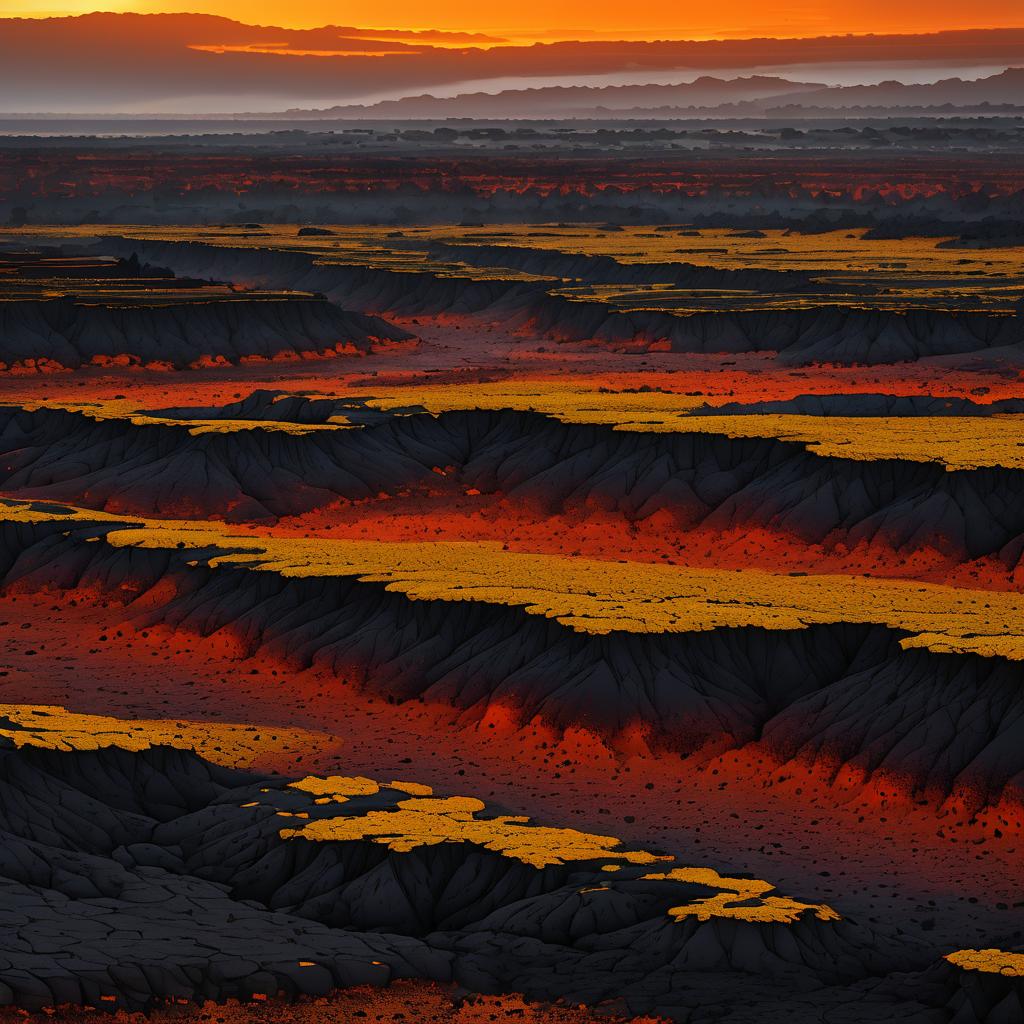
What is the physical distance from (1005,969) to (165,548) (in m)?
21.1

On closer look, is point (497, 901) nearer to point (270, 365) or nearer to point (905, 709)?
point (905, 709)

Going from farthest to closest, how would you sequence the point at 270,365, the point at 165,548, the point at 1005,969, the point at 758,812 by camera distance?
1. the point at 270,365
2. the point at 165,548
3. the point at 758,812
4. the point at 1005,969

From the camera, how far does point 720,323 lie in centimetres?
7362

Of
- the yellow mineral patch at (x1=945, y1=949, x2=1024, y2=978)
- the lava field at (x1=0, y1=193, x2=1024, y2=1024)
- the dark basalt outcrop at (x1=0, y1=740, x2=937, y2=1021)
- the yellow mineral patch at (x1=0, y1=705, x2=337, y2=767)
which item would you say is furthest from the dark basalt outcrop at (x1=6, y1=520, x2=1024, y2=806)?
the yellow mineral patch at (x1=945, y1=949, x2=1024, y2=978)

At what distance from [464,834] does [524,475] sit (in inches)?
943

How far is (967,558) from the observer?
120ft

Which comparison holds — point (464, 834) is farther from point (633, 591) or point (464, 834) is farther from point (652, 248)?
point (652, 248)

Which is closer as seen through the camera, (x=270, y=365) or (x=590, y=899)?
(x=590, y=899)

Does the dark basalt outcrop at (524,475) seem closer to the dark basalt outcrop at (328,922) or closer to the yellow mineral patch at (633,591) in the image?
the yellow mineral patch at (633,591)

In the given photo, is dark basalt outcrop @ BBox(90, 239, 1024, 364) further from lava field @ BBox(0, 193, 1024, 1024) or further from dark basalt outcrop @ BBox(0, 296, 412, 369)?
dark basalt outcrop @ BBox(0, 296, 412, 369)

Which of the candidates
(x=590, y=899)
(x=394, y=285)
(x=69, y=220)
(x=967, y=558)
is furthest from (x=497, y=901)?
(x=69, y=220)

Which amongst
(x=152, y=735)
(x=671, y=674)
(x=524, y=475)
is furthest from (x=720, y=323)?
(x=152, y=735)

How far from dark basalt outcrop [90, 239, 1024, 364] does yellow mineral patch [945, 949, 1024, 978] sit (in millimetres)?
53065

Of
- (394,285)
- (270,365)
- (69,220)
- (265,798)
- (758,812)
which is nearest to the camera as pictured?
(265,798)
